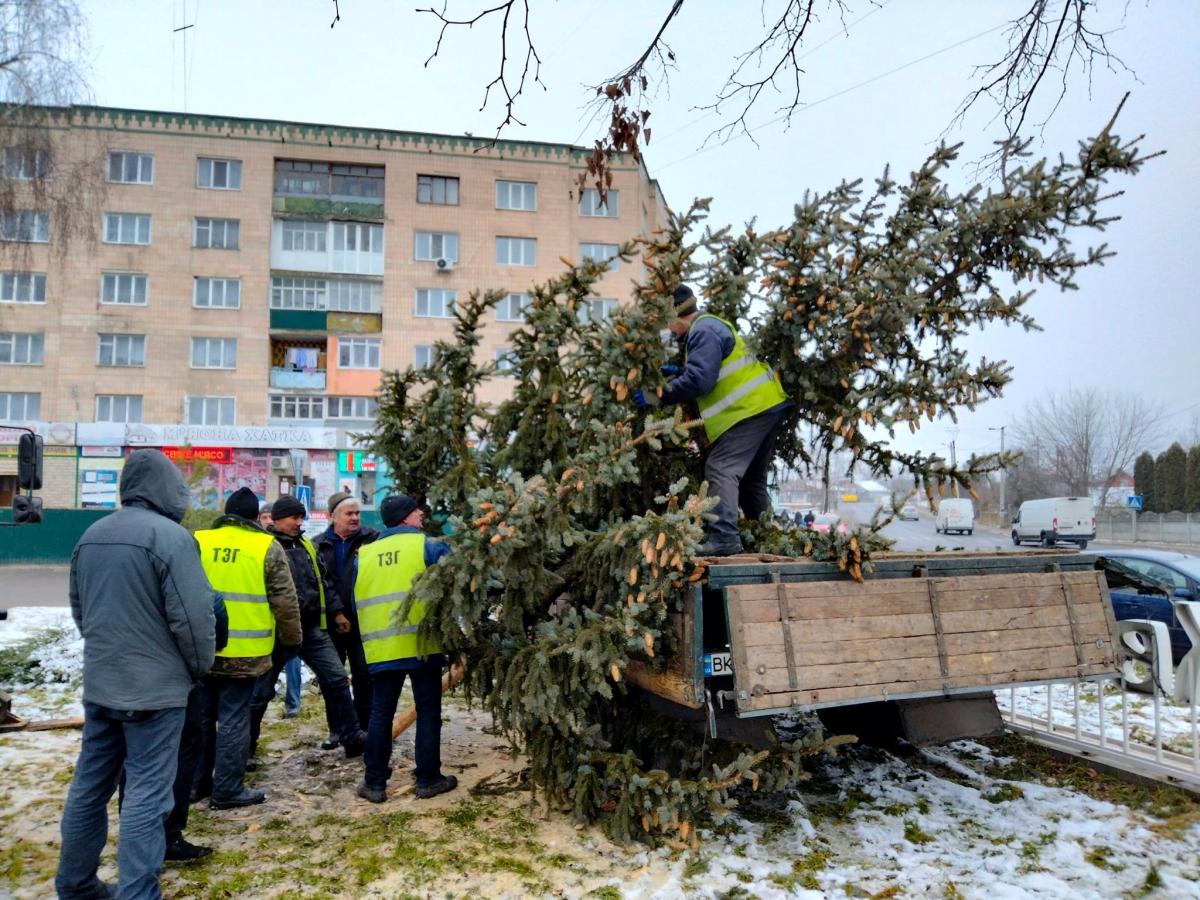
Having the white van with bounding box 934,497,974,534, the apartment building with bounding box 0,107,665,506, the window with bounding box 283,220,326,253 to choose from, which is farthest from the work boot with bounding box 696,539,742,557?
the white van with bounding box 934,497,974,534

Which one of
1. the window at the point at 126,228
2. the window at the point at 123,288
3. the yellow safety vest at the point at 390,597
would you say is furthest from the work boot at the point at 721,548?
the window at the point at 126,228

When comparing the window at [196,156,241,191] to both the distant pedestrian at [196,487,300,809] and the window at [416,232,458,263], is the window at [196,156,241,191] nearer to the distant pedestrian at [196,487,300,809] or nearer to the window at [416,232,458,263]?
the window at [416,232,458,263]

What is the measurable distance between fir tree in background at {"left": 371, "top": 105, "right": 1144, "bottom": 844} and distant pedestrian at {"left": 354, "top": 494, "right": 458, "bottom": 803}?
0.81ft

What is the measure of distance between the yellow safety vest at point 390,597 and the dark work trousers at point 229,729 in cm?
76

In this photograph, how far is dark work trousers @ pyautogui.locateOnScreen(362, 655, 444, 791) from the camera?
16.8ft

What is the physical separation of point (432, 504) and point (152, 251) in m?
30.3

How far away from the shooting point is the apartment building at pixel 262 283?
30703 mm

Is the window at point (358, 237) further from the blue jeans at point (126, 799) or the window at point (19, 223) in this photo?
the blue jeans at point (126, 799)

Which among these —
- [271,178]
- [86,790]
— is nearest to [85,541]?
[86,790]

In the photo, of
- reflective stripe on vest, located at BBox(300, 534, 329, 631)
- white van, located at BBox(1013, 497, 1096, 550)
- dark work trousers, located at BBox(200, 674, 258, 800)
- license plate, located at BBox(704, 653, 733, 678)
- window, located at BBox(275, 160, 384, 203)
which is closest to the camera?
license plate, located at BBox(704, 653, 733, 678)

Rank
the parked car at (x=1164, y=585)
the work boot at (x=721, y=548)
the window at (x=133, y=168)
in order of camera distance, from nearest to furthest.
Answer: the work boot at (x=721, y=548) < the parked car at (x=1164, y=585) < the window at (x=133, y=168)

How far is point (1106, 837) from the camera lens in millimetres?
4504

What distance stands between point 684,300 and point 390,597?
96.1 inches

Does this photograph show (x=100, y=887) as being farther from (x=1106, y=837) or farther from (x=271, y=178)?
(x=271, y=178)
